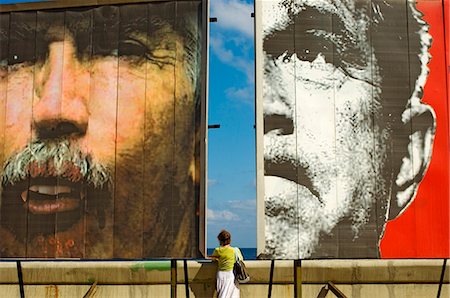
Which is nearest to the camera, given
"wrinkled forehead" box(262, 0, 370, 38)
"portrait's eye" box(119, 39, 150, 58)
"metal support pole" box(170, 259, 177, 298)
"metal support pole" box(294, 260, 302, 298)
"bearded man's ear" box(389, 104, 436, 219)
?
"metal support pole" box(294, 260, 302, 298)

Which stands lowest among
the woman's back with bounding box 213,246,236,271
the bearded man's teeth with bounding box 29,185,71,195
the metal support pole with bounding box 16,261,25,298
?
the metal support pole with bounding box 16,261,25,298

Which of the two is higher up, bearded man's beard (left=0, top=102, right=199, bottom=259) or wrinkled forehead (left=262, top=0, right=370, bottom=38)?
wrinkled forehead (left=262, top=0, right=370, bottom=38)

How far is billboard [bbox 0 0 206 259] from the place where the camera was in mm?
9180

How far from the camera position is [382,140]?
923 centimetres

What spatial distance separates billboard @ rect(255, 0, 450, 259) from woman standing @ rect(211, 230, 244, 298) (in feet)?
4.76

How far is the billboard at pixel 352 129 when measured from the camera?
9016 millimetres

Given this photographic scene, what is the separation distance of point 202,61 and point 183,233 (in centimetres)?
283

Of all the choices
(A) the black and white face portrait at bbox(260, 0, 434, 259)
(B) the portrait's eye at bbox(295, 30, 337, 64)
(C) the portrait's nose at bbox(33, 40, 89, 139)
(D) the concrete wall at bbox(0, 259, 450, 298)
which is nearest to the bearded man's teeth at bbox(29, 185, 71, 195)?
(C) the portrait's nose at bbox(33, 40, 89, 139)

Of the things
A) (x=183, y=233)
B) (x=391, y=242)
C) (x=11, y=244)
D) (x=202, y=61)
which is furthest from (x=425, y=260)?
(x=11, y=244)

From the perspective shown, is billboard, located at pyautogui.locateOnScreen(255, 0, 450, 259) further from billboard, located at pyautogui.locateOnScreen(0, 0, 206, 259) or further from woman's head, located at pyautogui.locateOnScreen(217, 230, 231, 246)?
woman's head, located at pyautogui.locateOnScreen(217, 230, 231, 246)

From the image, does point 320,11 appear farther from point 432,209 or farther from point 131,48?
point 432,209

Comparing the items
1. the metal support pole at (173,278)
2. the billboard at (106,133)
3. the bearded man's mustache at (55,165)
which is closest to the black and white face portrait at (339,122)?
the billboard at (106,133)

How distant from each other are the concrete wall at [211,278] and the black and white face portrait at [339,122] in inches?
42.8

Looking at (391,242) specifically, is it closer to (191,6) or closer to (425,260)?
(425,260)
